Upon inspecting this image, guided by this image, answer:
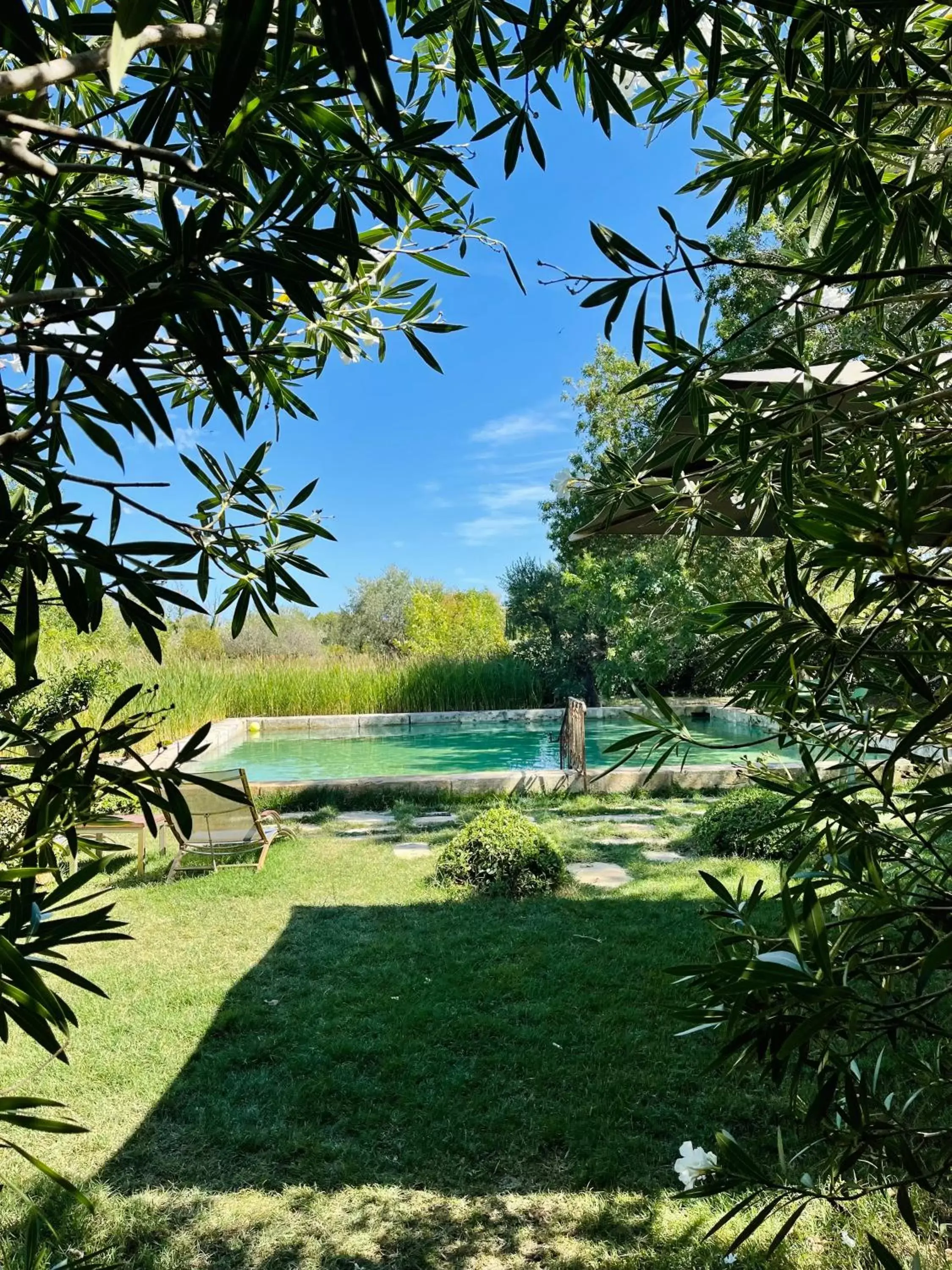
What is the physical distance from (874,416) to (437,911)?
475 cm

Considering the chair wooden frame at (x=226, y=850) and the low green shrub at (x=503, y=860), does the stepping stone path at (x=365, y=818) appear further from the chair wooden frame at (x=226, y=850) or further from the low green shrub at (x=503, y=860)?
the low green shrub at (x=503, y=860)

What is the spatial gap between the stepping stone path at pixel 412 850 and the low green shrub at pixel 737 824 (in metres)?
2.22

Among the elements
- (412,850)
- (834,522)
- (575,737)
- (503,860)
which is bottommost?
(412,850)

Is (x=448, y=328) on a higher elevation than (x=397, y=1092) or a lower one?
higher

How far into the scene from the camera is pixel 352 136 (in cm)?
79

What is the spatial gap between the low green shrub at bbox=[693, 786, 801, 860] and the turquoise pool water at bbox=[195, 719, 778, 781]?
3476 mm

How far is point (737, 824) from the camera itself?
6359 mm

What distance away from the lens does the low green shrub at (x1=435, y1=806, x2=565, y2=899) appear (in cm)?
572

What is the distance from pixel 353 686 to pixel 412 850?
11391mm

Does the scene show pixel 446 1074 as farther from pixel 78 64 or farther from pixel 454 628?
pixel 454 628

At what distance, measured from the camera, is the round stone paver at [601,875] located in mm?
5848

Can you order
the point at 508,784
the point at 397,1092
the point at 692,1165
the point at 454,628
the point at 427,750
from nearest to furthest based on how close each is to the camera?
the point at 692,1165 < the point at 397,1092 < the point at 508,784 < the point at 427,750 < the point at 454,628

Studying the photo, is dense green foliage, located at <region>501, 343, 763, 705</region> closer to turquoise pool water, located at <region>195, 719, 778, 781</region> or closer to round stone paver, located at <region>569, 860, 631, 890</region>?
turquoise pool water, located at <region>195, 719, 778, 781</region>

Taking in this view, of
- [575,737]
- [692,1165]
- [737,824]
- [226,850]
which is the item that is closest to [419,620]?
[575,737]
